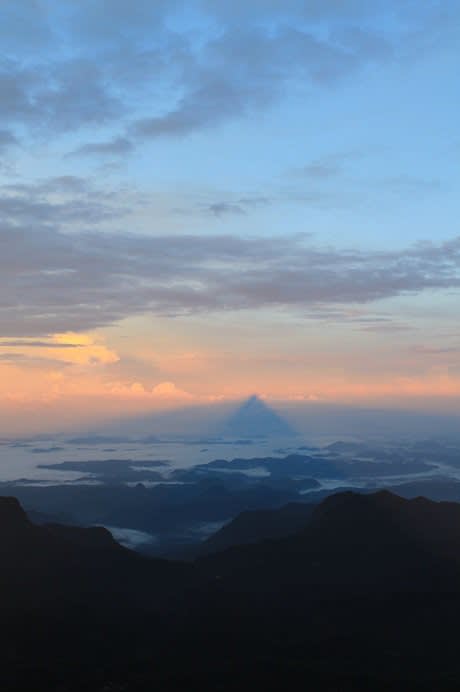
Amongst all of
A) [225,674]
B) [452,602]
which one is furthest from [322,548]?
[225,674]

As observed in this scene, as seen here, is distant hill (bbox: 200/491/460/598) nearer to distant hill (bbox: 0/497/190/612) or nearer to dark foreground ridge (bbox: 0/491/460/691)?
dark foreground ridge (bbox: 0/491/460/691)

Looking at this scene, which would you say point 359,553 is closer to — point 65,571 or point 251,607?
point 251,607

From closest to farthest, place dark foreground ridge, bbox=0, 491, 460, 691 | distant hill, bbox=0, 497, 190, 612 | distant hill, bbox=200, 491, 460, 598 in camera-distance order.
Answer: dark foreground ridge, bbox=0, 491, 460, 691
distant hill, bbox=0, 497, 190, 612
distant hill, bbox=200, 491, 460, 598

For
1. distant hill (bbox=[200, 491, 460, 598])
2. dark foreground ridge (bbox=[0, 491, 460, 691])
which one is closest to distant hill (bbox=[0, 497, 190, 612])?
dark foreground ridge (bbox=[0, 491, 460, 691])

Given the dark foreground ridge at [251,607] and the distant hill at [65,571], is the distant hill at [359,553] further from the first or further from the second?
the distant hill at [65,571]

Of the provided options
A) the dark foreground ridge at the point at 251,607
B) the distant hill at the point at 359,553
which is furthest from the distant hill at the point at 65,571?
the distant hill at the point at 359,553

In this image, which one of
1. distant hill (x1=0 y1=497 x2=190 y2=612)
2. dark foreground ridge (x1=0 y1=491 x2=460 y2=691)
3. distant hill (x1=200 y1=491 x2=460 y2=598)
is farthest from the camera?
distant hill (x1=200 y1=491 x2=460 y2=598)

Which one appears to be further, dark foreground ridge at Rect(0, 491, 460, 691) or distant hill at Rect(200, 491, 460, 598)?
distant hill at Rect(200, 491, 460, 598)

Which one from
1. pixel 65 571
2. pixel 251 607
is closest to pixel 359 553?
pixel 251 607
